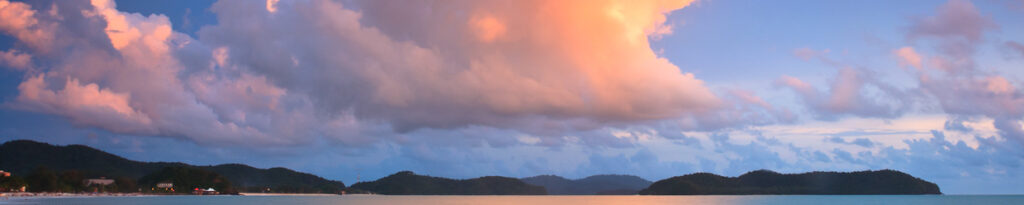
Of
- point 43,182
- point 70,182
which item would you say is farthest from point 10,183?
point 70,182

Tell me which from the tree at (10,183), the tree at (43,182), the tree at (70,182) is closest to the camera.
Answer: the tree at (10,183)

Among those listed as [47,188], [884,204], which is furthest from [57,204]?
[884,204]

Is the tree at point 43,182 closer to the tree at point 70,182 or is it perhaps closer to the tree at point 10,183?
the tree at point 70,182

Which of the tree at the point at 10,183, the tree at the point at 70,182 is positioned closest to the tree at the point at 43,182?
the tree at the point at 70,182

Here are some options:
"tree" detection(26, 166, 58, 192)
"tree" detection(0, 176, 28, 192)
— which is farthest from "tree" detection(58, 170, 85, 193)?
"tree" detection(0, 176, 28, 192)

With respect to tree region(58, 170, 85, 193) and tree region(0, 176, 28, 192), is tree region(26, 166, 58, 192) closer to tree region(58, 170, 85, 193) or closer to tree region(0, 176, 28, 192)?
tree region(58, 170, 85, 193)

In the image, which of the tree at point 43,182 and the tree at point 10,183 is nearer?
the tree at point 10,183

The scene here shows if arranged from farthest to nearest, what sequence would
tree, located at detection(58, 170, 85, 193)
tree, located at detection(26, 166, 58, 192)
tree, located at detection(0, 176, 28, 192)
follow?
tree, located at detection(58, 170, 85, 193), tree, located at detection(26, 166, 58, 192), tree, located at detection(0, 176, 28, 192)

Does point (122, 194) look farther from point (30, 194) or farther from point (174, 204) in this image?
point (174, 204)

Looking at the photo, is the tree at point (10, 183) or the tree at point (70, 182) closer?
the tree at point (10, 183)

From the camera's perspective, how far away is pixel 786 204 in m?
166

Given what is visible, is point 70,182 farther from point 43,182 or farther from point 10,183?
point 10,183

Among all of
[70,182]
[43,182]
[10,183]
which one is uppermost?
[70,182]

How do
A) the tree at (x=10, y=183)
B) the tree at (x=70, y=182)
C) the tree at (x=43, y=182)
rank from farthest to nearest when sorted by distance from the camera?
the tree at (x=70, y=182) < the tree at (x=43, y=182) < the tree at (x=10, y=183)
